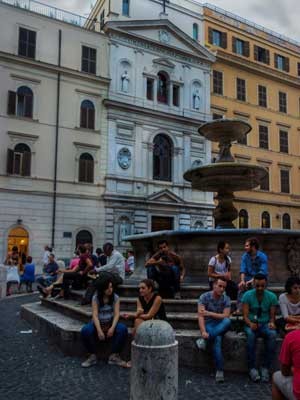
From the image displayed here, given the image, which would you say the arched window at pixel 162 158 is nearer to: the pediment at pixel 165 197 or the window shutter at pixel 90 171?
the pediment at pixel 165 197

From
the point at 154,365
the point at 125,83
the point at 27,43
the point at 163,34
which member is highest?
the point at 163,34

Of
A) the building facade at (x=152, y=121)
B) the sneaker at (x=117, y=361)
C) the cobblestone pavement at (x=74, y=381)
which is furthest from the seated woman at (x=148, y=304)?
the building facade at (x=152, y=121)

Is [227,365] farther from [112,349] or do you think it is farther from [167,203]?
[167,203]

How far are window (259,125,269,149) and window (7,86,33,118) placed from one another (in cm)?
1757

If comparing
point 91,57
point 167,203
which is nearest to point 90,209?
point 167,203

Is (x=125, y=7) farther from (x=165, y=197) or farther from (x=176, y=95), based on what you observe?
(x=165, y=197)

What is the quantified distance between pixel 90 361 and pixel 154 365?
99.9 inches

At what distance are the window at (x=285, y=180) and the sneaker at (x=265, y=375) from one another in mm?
28327

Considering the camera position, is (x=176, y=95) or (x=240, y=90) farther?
(x=240, y=90)

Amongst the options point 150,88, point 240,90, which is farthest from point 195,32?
point 150,88

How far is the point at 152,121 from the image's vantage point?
2678cm

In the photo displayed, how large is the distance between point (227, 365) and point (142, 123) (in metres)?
21.7

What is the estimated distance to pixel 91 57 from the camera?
2556 centimetres

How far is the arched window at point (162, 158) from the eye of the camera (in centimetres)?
2683
